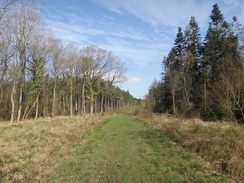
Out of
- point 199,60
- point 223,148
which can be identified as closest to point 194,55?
point 199,60

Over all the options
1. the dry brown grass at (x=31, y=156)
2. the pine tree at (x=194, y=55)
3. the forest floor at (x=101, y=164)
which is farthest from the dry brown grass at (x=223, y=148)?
the pine tree at (x=194, y=55)

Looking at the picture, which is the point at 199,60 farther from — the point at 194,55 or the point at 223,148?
the point at 223,148

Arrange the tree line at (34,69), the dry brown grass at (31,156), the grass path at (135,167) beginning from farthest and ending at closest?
the tree line at (34,69), the dry brown grass at (31,156), the grass path at (135,167)

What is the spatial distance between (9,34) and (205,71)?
31.8m

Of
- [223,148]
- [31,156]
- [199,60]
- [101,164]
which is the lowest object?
[101,164]

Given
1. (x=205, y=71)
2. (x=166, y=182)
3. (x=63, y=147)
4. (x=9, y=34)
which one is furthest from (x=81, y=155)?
(x=205, y=71)

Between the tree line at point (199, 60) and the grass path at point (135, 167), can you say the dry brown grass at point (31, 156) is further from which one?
the tree line at point (199, 60)

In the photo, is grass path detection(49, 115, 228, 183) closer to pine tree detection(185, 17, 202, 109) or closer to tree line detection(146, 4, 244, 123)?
tree line detection(146, 4, 244, 123)

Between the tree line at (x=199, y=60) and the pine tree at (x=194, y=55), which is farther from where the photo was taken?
the pine tree at (x=194, y=55)

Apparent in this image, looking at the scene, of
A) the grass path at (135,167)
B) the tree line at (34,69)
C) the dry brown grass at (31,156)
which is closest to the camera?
the grass path at (135,167)

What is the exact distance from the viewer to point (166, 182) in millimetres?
4844

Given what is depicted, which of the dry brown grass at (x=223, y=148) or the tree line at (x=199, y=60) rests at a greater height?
the tree line at (x=199, y=60)

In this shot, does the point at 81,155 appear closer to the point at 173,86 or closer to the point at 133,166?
the point at 133,166

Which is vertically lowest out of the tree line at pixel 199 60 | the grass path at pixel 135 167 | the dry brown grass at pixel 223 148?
the grass path at pixel 135 167
